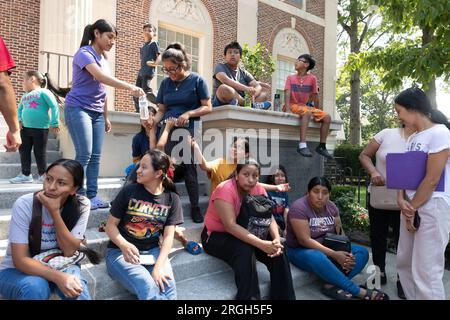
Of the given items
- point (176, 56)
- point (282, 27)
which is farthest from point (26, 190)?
point (282, 27)

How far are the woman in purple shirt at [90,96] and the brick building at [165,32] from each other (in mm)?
2019

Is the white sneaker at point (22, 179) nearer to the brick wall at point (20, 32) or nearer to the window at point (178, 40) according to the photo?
the brick wall at point (20, 32)

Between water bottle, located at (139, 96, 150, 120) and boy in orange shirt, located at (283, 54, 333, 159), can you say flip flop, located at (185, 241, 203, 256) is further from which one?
boy in orange shirt, located at (283, 54, 333, 159)

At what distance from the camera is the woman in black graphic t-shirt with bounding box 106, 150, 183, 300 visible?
2.59 metres

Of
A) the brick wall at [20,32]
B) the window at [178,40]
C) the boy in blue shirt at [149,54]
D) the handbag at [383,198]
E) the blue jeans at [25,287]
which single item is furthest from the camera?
the window at [178,40]

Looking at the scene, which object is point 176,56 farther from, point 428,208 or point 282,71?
point 282,71

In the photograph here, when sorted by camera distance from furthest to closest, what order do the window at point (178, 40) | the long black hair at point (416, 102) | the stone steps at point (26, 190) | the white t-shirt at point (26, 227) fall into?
the window at point (178, 40), the stone steps at point (26, 190), the long black hair at point (416, 102), the white t-shirt at point (26, 227)

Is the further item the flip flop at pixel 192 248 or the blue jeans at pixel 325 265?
the flip flop at pixel 192 248

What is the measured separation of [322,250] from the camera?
3.44 m

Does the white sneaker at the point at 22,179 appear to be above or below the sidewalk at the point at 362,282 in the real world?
above

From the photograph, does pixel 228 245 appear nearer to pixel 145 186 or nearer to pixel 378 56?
pixel 145 186

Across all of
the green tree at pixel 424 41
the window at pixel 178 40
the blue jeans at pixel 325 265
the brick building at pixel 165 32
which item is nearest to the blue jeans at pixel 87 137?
the brick building at pixel 165 32

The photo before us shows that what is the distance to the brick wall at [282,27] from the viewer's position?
1324cm

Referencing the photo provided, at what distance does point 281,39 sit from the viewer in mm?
13969
